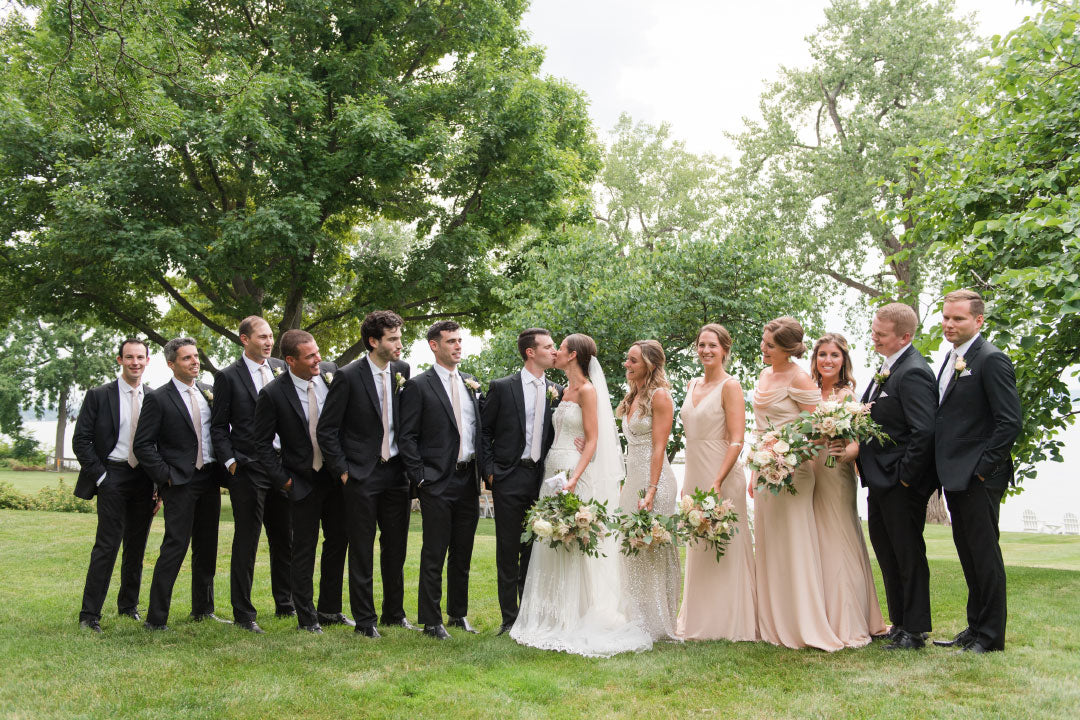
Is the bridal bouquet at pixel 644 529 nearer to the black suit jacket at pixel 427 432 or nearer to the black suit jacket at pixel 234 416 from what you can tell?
the black suit jacket at pixel 427 432

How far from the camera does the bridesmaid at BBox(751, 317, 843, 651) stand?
5855 mm

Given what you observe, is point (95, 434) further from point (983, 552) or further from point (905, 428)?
point (983, 552)

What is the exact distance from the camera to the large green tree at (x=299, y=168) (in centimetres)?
1452

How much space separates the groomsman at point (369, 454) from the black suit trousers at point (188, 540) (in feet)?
3.71

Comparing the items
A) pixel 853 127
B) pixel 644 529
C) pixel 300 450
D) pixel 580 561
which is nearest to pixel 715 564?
pixel 644 529

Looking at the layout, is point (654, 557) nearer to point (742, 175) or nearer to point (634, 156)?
point (742, 175)

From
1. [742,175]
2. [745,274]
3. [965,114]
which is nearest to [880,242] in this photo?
[742,175]

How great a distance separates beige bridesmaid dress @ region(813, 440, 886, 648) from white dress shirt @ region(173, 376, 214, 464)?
484 cm

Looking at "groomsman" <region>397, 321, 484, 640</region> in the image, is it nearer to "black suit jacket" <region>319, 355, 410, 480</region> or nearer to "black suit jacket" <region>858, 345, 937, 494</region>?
"black suit jacket" <region>319, 355, 410, 480</region>

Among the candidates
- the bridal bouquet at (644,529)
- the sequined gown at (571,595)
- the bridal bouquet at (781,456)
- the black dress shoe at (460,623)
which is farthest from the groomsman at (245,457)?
the bridal bouquet at (781,456)

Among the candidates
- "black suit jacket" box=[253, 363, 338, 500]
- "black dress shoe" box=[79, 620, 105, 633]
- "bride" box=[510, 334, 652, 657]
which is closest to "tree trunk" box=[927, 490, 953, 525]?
"bride" box=[510, 334, 652, 657]

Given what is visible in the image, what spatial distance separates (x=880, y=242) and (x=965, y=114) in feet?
43.7

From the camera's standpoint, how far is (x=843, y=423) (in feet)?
18.0

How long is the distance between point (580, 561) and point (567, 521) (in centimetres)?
53
